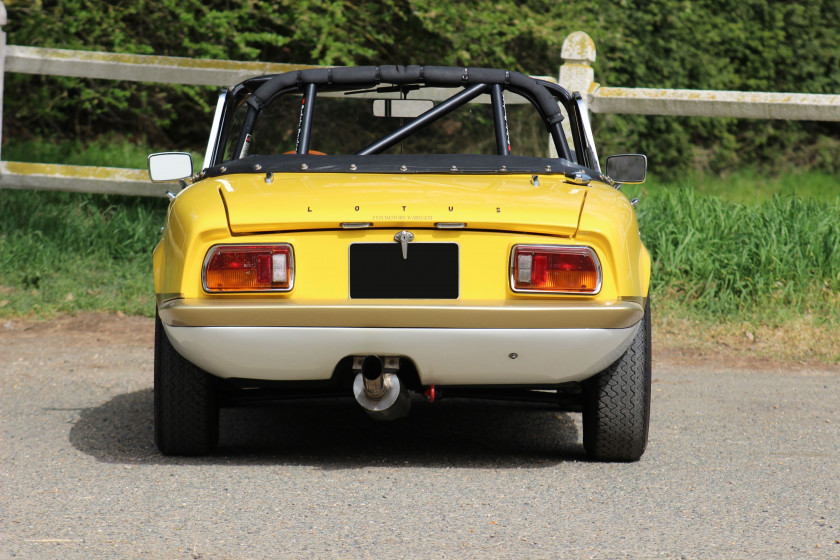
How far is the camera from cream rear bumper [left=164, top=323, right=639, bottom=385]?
3621 millimetres

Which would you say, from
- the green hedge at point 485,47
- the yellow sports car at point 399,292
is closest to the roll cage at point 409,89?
the yellow sports car at point 399,292

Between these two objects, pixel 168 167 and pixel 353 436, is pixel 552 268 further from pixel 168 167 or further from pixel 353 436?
pixel 168 167

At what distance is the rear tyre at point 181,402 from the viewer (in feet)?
13.1

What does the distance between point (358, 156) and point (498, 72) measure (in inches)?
35.2

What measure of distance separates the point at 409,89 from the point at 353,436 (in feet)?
4.89

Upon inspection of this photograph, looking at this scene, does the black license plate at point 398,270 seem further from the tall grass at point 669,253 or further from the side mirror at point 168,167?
the tall grass at point 669,253

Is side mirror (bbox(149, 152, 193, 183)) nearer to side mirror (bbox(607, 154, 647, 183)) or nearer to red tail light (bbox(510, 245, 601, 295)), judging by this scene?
red tail light (bbox(510, 245, 601, 295))

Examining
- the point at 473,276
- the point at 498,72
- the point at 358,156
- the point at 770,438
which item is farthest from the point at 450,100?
the point at 770,438

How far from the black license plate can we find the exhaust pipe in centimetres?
24

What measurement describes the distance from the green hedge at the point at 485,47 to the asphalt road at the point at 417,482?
5.53 meters

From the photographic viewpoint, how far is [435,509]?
344 centimetres

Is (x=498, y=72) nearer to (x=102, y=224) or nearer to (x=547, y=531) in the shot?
(x=547, y=531)

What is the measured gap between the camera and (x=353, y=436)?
4.66 metres

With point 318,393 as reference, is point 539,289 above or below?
above
